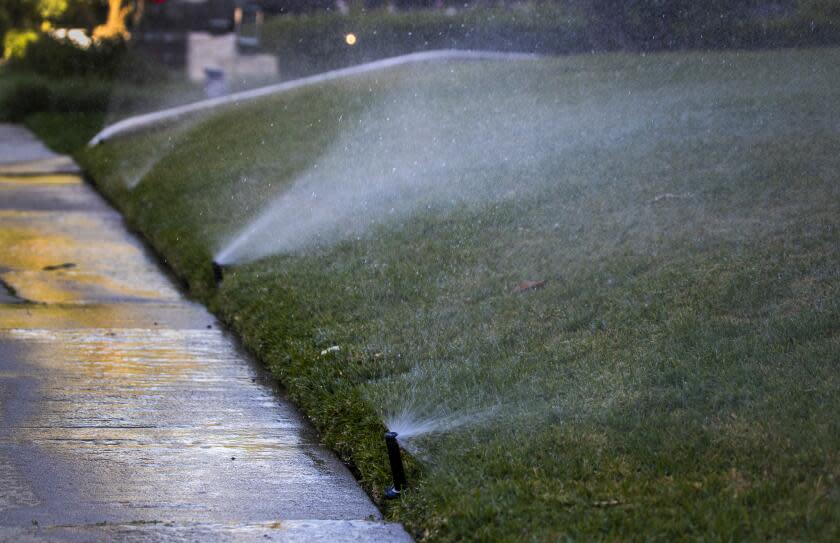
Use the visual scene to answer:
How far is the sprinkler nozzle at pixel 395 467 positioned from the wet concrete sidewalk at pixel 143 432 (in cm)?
13

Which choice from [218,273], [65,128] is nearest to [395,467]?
[218,273]

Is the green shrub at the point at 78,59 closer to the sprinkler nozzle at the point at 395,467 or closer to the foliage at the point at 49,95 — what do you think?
the foliage at the point at 49,95

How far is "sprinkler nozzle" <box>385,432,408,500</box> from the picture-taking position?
418 cm

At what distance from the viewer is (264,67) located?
680 inches

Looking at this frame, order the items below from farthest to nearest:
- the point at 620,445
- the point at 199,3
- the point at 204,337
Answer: the point at 199,3, the point at 204,337, the point at 620,445

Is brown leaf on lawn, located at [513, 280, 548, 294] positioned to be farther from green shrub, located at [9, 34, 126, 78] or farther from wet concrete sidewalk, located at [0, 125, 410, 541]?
green shrub, located at [9, 34, 126, 78]

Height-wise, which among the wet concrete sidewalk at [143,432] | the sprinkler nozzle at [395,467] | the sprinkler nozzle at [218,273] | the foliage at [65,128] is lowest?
the foliage at [65,128]

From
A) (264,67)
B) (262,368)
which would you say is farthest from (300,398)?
(264,67)

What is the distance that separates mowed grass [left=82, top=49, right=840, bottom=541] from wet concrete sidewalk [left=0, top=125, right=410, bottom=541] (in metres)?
0.22

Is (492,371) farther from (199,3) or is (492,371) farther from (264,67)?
(199,3)

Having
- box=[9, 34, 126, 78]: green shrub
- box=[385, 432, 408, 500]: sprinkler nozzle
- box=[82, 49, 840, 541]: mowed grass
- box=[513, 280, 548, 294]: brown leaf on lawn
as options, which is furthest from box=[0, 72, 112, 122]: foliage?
box=[385, 432, 408, 500]: sprinkler nozzle

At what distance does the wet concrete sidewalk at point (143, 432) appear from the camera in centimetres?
408

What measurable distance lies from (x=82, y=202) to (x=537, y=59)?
4809 millimetres

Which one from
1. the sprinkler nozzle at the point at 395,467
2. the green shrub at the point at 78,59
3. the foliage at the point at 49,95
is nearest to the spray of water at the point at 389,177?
the sprinkler nozzle at the point at 395,467
